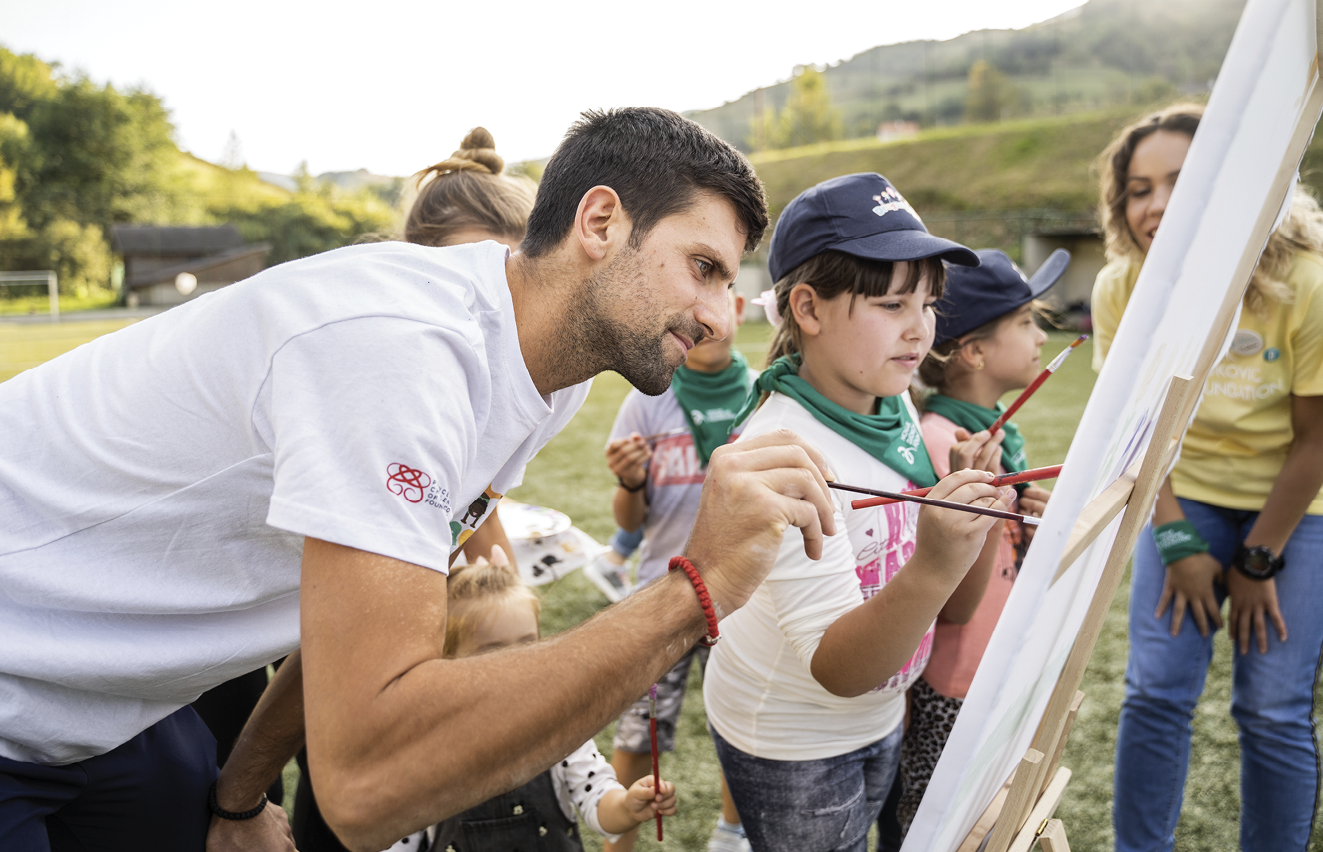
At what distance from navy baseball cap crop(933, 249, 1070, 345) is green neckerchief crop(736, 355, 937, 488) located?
39cm

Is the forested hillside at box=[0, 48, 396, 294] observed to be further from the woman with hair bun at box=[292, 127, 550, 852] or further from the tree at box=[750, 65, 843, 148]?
the woman with hair bun at box=[292, 127, 550, 852]

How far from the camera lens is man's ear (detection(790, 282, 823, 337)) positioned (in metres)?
1.59

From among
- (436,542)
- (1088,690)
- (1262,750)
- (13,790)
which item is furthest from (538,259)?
(1088,690)

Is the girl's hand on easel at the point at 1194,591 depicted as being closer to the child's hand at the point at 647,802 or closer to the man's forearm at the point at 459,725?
the child's hand at the point at 647,802

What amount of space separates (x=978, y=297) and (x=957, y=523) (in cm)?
102

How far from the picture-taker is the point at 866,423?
1.52m

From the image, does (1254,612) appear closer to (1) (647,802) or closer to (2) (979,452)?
(2) (979,452)

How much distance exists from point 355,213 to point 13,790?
56.5m

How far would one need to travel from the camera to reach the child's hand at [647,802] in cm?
159

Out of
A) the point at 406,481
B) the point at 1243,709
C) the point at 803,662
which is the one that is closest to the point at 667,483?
the point at 803,662

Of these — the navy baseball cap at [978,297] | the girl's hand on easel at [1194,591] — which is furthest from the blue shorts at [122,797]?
the girl's hand on easel at [1194,591]

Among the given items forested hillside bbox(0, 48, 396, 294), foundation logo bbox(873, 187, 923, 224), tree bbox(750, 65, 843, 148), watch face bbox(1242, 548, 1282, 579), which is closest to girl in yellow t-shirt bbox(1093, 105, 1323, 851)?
watch face bbox(1242, 548, 1282, 579)

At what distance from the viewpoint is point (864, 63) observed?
4555 inches

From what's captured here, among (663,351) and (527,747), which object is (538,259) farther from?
(527,747)
